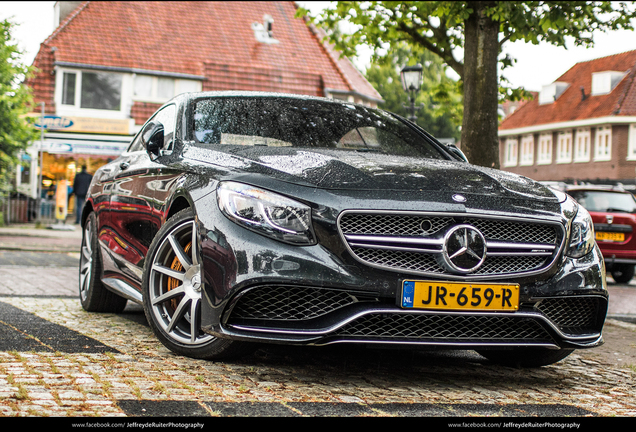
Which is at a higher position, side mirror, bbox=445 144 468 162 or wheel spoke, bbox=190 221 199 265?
side mirror, bbox=445 144 468 162

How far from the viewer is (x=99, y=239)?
6391mm

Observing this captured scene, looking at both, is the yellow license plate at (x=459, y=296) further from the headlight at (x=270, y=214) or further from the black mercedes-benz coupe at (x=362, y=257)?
the headlight at (x=270, y=214)

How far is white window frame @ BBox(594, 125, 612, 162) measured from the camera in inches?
1839

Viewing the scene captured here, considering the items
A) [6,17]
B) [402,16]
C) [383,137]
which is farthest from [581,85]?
[383,137]

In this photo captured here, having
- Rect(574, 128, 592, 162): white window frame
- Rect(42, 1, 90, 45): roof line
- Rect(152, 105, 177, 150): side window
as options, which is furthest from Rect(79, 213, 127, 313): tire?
Rect(574, 128, 592, 162): white window frame

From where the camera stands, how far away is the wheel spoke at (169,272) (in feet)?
14.5

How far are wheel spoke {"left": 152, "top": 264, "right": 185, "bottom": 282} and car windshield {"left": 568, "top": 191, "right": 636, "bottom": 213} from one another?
12004mm

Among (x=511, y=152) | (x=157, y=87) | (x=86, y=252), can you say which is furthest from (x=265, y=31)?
(x=86, y=252)

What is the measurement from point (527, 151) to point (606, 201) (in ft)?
137

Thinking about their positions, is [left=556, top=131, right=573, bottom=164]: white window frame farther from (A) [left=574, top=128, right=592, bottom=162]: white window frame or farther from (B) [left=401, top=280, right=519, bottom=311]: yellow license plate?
(B) [left=401, top=280, right=519, bottom=311]: yellow license plate

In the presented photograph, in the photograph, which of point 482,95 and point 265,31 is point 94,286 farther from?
point 265,31

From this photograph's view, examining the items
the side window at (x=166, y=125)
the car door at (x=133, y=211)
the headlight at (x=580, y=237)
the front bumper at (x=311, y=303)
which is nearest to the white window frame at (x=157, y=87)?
the side window at (x=166, y=125)
